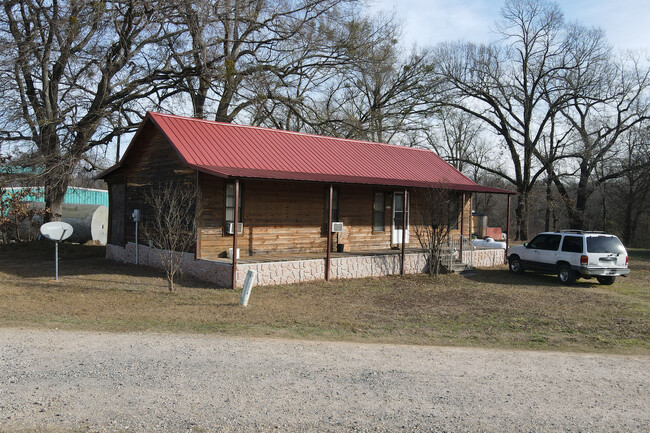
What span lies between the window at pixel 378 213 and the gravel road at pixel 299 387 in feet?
35.3

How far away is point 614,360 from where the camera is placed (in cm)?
747

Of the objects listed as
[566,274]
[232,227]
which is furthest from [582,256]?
[232,227]

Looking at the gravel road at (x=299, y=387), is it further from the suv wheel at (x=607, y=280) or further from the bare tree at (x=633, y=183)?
the bare tree at (x=633, y=183)

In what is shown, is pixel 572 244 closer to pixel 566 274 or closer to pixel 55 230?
pixel 566 274

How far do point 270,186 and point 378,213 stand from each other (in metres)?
4.73

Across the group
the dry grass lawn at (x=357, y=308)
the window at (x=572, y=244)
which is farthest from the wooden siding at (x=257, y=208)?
the window at (x=572, y=244)

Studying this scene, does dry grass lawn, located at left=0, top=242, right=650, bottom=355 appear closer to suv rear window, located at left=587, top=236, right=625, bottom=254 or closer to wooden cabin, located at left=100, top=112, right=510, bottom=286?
suv rear window, located at left=587, top=236, right=625, bottom=254

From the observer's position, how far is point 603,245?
15094 mm

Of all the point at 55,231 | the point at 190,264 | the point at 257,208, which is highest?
the point at 257,208

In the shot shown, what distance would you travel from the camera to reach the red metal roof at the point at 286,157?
557 inches

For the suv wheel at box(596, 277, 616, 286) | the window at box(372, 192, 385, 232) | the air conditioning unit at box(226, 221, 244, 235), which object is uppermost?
the window at box(372, 192, 385, 232)

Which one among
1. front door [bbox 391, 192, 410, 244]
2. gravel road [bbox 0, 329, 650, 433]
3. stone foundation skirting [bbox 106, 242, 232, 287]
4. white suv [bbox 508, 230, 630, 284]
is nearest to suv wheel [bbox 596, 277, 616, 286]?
white suv [bbox 508, 230, 630, 284]

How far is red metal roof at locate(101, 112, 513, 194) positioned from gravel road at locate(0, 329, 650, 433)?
6125 millimetres

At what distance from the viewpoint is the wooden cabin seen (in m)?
14.3
